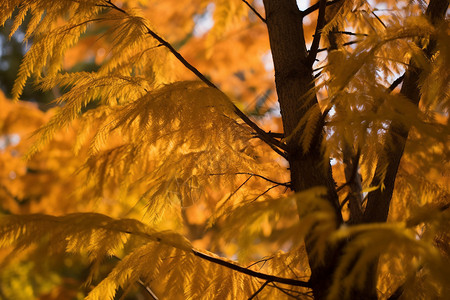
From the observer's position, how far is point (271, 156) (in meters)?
2.13

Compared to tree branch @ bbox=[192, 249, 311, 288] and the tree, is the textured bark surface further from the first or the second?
tree branch @ bbox=[192, 249, 311, 288]

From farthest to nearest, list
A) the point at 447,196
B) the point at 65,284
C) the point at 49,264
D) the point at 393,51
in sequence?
the point at 65,284 → the point at 447,196 → the point at 393,51 → the point at 49,264

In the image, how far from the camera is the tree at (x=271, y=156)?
1108 mm

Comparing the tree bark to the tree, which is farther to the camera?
the tree bark

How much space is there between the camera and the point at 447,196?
5.94 feet

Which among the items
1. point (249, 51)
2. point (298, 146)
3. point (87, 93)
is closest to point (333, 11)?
point (298, 146)

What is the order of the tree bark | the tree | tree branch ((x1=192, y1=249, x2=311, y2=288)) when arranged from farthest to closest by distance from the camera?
the tree bark
tree branch ((x1=192, y1=249, x2=311, y2=288))
the tree

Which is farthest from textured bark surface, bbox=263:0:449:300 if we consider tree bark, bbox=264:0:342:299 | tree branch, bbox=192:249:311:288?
tree branch, bbox=192:249:311:288

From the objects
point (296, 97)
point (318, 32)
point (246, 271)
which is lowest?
point (246, 271)

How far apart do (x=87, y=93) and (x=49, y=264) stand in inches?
29.0

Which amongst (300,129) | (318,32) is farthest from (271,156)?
(318,32)

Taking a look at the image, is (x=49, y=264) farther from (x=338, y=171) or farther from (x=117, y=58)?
(x=338, y=171)

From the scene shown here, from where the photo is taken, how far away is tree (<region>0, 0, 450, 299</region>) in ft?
3.64

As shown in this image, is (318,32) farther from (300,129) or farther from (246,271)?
(246,271)
